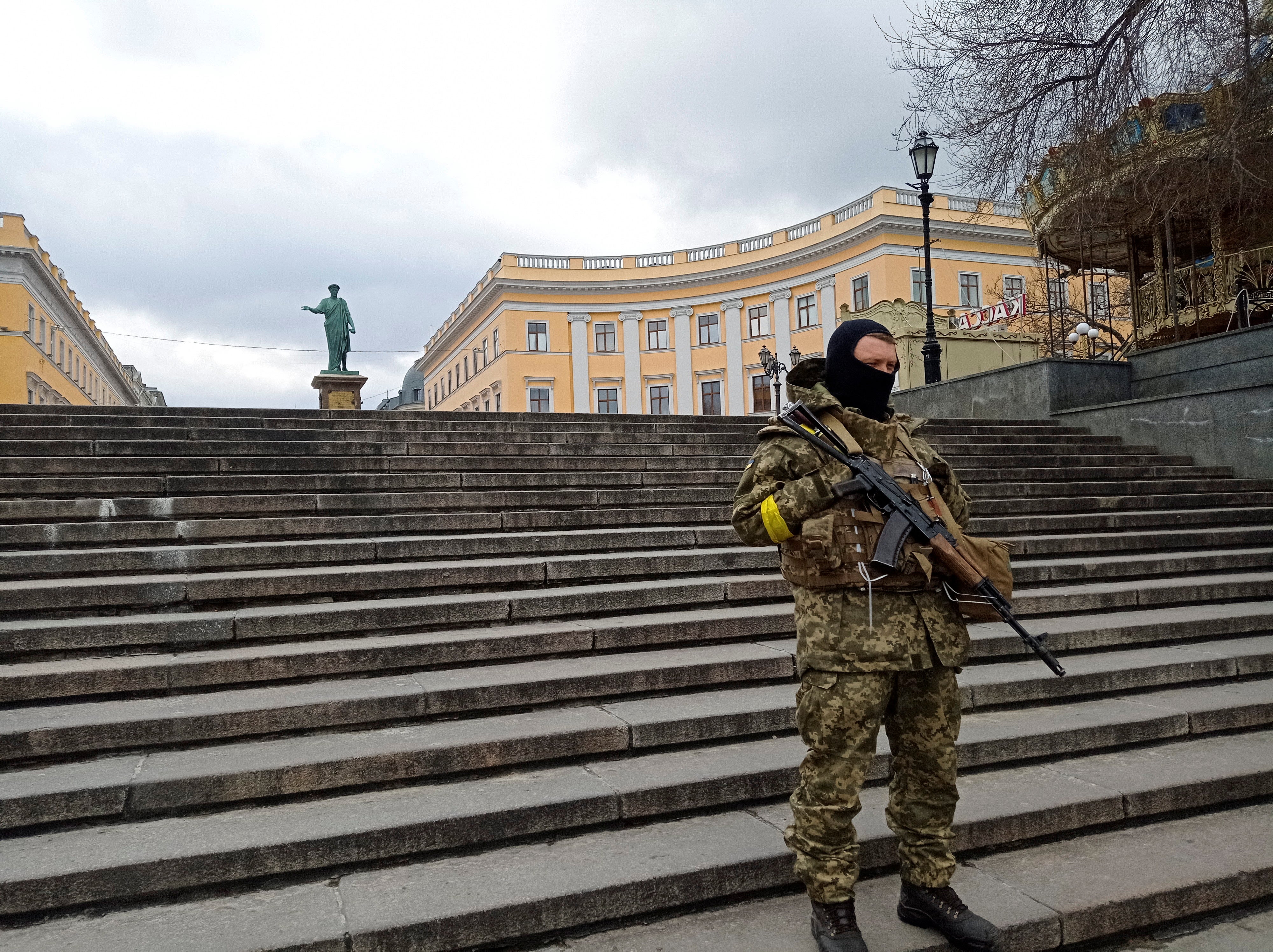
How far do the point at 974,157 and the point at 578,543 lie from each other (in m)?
6.39

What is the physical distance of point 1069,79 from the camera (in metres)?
8.72

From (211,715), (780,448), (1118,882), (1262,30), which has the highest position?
(1262,30)

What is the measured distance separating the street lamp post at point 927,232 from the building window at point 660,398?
30.9 meters

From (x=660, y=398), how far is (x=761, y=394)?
6.28 m

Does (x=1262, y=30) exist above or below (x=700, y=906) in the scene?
above

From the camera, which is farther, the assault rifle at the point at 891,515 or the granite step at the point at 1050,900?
the granite step at the point at 1050,900

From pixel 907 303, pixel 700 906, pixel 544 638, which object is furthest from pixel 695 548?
pixel 907 303

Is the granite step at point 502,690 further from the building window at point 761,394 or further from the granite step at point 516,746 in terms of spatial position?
the building window at point 761,394

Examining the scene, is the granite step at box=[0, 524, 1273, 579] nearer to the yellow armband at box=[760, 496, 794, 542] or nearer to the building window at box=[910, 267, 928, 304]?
the yellow armband at box=[760, 496, 794, 542]

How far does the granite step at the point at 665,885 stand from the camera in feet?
9.36

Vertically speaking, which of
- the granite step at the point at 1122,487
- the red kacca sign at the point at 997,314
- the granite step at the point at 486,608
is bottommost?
the granite step at the point at 486,608

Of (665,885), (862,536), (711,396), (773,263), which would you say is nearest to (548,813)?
(665,885)

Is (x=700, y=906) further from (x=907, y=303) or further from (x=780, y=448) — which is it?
(x=907, y=303)

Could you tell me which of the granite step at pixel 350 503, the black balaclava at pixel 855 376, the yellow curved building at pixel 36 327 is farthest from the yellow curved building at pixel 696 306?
the black balaclava at pixel 855 376
